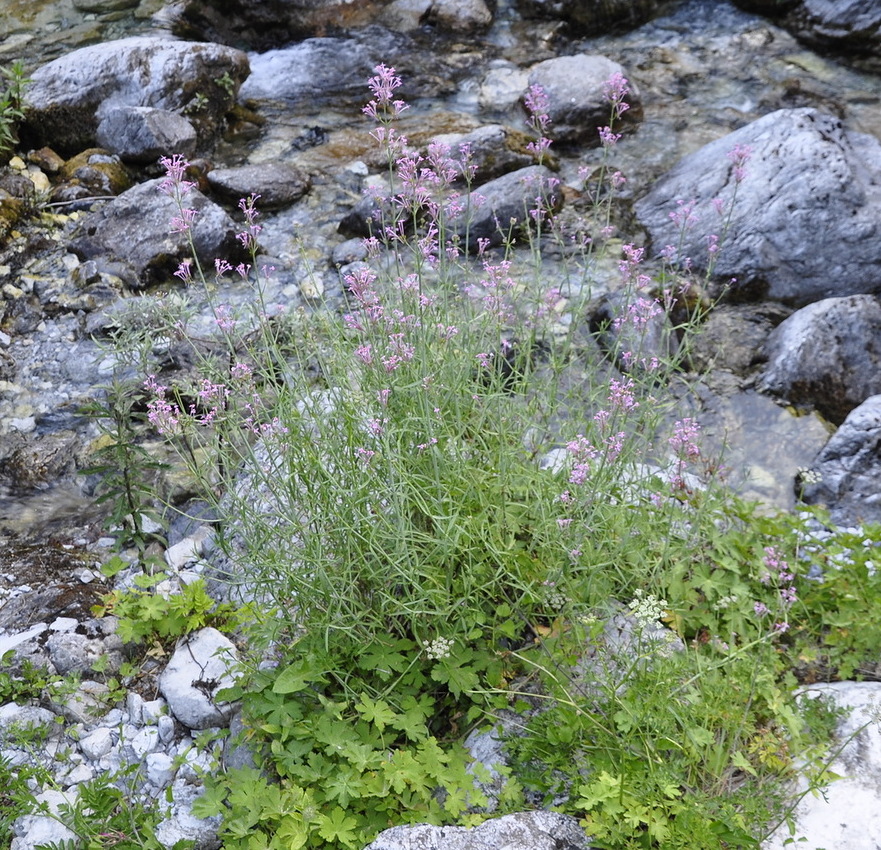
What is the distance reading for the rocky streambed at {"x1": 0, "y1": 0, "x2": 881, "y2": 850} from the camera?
4035 millimetres

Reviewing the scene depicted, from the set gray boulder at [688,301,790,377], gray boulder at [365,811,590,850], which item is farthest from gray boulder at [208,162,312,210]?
gray boulder at [365,811,590,850]

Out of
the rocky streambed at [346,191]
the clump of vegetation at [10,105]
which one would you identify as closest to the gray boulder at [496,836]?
the rocky streambed at [346,191]

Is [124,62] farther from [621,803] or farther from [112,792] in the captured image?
[621,803]

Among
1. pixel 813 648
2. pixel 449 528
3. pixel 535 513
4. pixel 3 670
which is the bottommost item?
pixel 813 648

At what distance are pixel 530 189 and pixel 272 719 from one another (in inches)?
181

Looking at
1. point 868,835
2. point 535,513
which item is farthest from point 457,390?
point 868,835

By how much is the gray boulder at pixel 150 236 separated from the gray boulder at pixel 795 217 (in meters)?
3.09

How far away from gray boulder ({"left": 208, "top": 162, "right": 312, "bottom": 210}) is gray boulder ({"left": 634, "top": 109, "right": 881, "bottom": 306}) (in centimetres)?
277

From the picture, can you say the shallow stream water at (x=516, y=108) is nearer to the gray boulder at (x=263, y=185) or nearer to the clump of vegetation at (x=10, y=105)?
the gray boulder at (x=263, y=185)

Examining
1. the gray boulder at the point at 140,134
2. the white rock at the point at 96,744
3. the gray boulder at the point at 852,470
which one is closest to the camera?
the white rock at the point at 96,744

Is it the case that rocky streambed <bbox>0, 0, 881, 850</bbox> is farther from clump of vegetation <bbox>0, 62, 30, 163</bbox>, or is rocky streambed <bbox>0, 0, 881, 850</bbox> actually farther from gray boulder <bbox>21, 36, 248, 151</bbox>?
clump of vegetation <bbox>0, 62, 30, 163</bbox>

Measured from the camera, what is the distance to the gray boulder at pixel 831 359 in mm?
5059

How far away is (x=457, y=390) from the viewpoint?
3109 mm

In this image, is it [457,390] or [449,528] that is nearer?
[449,528]
